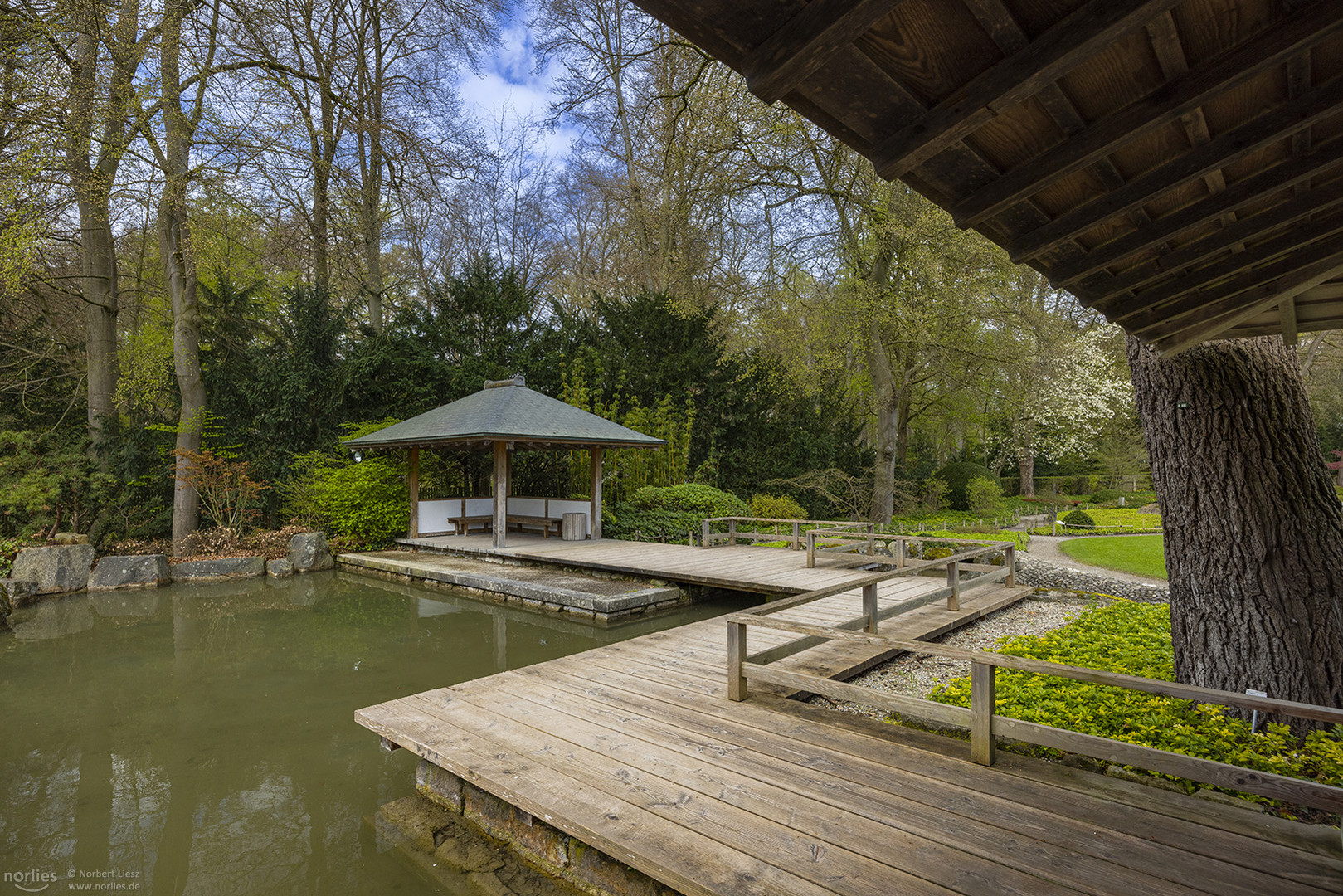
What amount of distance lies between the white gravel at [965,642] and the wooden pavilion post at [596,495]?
7794 millimetres

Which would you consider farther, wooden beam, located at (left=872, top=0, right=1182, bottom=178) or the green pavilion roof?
the green pavilion roof

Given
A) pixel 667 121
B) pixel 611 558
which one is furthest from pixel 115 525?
pixel 667 121

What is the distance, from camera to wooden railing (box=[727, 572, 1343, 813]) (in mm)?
2561

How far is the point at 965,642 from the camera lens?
6.54 metres

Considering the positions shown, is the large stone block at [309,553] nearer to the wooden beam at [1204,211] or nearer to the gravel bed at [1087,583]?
the gravel bed at [1087,583]

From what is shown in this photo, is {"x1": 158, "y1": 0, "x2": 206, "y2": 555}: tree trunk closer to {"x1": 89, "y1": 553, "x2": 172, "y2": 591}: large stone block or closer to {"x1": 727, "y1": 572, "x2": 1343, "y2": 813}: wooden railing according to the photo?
{"x1": 89, "y1": 553, "x2": 172, "y2": 591}: large stone block

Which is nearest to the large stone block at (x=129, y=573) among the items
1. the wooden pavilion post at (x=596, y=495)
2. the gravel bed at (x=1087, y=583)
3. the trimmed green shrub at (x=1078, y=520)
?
the wooden pavilion post at (x=596, y=495)

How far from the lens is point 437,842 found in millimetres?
3592

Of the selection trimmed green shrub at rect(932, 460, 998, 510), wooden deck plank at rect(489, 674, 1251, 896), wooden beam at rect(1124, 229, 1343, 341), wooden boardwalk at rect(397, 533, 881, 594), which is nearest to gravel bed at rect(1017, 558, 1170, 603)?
wooden boardwalk at rect(397, 533, 881, 594)

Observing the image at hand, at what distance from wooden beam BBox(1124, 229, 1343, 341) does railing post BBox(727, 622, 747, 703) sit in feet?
9.59

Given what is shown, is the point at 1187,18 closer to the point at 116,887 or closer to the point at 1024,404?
the point at 116,887

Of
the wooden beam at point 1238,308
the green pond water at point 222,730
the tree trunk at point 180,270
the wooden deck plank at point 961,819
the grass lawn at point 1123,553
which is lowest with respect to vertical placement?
the green pond water at point 222,730

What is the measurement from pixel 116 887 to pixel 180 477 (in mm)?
11965

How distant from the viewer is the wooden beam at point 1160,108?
1376 mm
